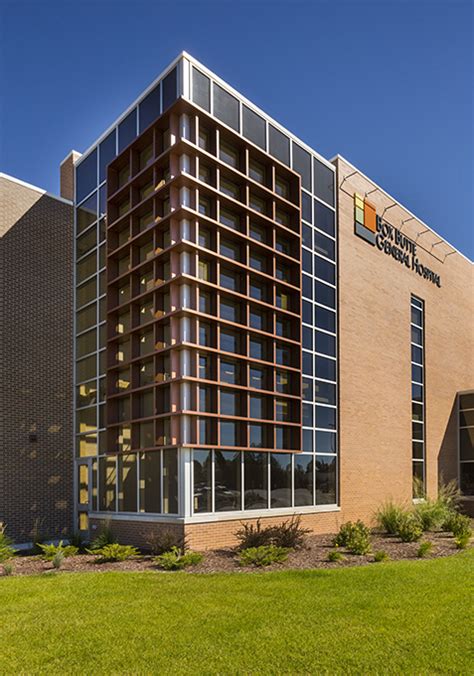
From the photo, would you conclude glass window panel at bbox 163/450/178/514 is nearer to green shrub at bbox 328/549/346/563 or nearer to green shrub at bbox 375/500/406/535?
green shrub at bbox 328/549/346/563

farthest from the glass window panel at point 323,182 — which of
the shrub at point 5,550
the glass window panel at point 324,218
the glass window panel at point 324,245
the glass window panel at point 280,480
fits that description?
the shrub at point 5,550

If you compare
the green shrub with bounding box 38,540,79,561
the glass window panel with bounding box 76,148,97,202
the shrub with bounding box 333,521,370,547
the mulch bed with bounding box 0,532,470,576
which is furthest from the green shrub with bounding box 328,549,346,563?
the glass window panel with bounding box 76,148,97,202

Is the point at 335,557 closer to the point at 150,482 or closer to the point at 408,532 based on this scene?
A: the point at 408,532

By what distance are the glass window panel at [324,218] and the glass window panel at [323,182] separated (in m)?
0.34

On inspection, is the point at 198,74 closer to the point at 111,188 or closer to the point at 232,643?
the point at 111,188

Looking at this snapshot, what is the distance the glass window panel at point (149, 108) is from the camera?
1688 cm

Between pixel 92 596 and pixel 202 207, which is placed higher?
pixel 202 207

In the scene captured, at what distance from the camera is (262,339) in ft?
56.5

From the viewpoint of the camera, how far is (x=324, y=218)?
67.4ft

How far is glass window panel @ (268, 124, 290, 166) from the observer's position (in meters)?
18.6

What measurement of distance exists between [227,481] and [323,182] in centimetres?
1111

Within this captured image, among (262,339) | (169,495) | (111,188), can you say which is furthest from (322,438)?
(111,188)

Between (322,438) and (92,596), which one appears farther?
(322,438)

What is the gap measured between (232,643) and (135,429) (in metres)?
9.05
